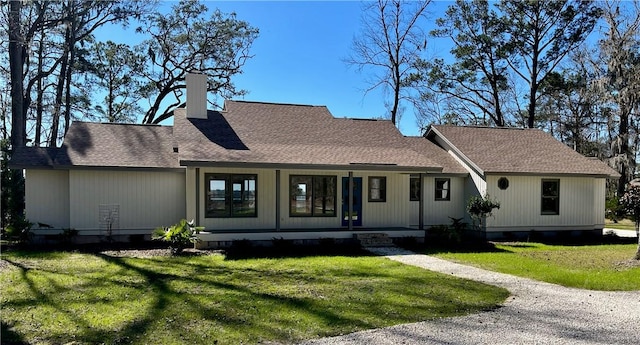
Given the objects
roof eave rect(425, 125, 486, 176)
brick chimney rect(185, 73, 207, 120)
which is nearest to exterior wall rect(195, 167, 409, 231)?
roof eave rect(425, 125, 486, 176)

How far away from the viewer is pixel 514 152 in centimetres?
1714

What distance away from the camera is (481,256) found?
11.5 metres

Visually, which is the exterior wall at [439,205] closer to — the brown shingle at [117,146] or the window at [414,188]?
the window at [414,188]

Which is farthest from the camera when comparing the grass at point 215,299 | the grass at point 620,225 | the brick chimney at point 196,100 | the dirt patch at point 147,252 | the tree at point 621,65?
the tree at point 621,65

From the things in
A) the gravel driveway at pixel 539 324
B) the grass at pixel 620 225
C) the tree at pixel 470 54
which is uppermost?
the tree at pixel 470 54

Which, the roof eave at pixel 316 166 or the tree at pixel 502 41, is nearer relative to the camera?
the roof eave at pixel 316 166

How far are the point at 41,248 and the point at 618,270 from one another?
48.7 ft

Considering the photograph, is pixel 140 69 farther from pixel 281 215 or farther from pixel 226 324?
pixel 226 324

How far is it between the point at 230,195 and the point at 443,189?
26.9 feet

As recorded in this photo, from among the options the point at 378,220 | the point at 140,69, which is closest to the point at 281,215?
the point at 378,220

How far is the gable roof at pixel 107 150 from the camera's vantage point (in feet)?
41.7

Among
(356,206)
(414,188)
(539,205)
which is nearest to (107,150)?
(356,206)

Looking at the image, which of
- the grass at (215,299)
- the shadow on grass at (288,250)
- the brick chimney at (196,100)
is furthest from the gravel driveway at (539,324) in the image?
the brick chimney at (196,100)

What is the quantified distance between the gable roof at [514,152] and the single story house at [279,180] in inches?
3.5
